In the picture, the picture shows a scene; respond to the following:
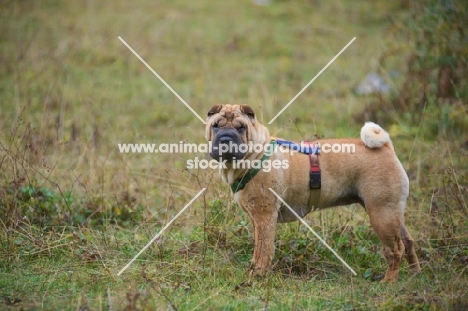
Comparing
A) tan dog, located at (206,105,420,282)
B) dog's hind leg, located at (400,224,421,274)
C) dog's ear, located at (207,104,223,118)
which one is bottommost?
dog's hind leg, located at (400,224,421,274)

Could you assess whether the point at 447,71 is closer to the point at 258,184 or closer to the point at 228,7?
the point at 258,184

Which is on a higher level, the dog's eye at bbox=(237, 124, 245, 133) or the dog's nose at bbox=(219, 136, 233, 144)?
the dog's eye at bbox=(237, 124, 245, 133)

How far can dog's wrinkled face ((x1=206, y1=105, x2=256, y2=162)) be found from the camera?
5652mm

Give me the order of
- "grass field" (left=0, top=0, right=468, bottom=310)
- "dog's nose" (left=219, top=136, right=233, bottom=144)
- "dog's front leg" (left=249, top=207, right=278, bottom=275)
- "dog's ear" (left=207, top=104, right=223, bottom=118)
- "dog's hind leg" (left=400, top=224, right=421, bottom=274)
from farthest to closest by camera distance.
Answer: "dog's hind leg" (left=400, top=224, right=421, bottom=274)
"dog's ear" (left=207, top=104, right=223, bottom=118)
"dog's front leg" (left=249, top=207, right=278, bottom=275)
"dog's nose" (left=219, top=136, right=233, bottom=144)
"grass field" (left=0, top=0, right=468, bottom=310)

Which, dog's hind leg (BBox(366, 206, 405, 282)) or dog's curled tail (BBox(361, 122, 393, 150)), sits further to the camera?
dog's curled tail (BBox(361, 122, 393, 150))

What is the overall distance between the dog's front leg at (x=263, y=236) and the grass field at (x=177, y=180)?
0.16 meters

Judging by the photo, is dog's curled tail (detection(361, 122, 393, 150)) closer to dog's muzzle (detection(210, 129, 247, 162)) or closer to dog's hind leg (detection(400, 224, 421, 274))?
dog's hind leg (detection(400, 224, 421, 274))

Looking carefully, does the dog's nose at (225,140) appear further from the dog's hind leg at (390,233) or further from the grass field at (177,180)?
the dog's hind leg at (390,233)

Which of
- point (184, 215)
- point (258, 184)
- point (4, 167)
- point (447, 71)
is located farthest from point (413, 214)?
point (4, 167)

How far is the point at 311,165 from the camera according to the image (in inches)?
241

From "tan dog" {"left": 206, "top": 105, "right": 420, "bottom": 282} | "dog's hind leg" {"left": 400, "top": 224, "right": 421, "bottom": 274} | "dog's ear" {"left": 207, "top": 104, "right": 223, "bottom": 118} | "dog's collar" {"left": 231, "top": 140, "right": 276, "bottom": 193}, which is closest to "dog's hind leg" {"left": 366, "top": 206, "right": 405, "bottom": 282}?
"tan dog" {"left": 206, "top": 105, "right": 420, "bottom": 282}

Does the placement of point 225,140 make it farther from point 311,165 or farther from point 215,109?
point 311,165

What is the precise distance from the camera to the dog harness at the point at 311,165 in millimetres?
5961

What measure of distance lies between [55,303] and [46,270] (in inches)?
32.2
